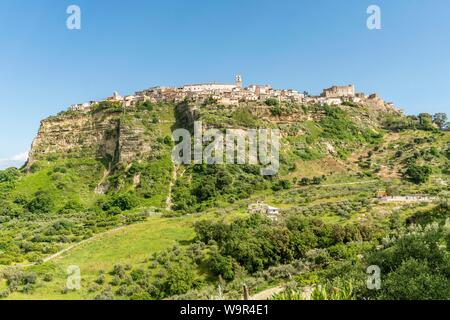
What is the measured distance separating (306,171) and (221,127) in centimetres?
1716

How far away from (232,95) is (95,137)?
31.0 m

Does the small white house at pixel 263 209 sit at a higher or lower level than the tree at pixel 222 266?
higher

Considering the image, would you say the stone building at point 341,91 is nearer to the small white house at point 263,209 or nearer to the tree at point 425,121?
the tree at point 425,121

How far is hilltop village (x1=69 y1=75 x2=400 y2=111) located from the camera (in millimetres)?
90250

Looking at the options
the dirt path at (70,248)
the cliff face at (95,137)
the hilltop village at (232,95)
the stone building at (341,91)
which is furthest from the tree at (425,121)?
the dirt path at (70,248)

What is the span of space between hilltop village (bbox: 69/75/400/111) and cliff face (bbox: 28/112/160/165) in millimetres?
6386

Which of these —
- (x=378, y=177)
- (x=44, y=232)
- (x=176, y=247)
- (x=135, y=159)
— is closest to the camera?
(x=176, y=247)

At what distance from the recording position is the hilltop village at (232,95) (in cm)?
9025

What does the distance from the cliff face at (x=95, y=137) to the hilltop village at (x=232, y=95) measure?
6386 millimetres

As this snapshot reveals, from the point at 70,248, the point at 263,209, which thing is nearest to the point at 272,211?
the point at 263,209

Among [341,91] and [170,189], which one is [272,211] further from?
[341,91]

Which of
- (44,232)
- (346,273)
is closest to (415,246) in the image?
(346,273)

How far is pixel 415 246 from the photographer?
69.6ft
